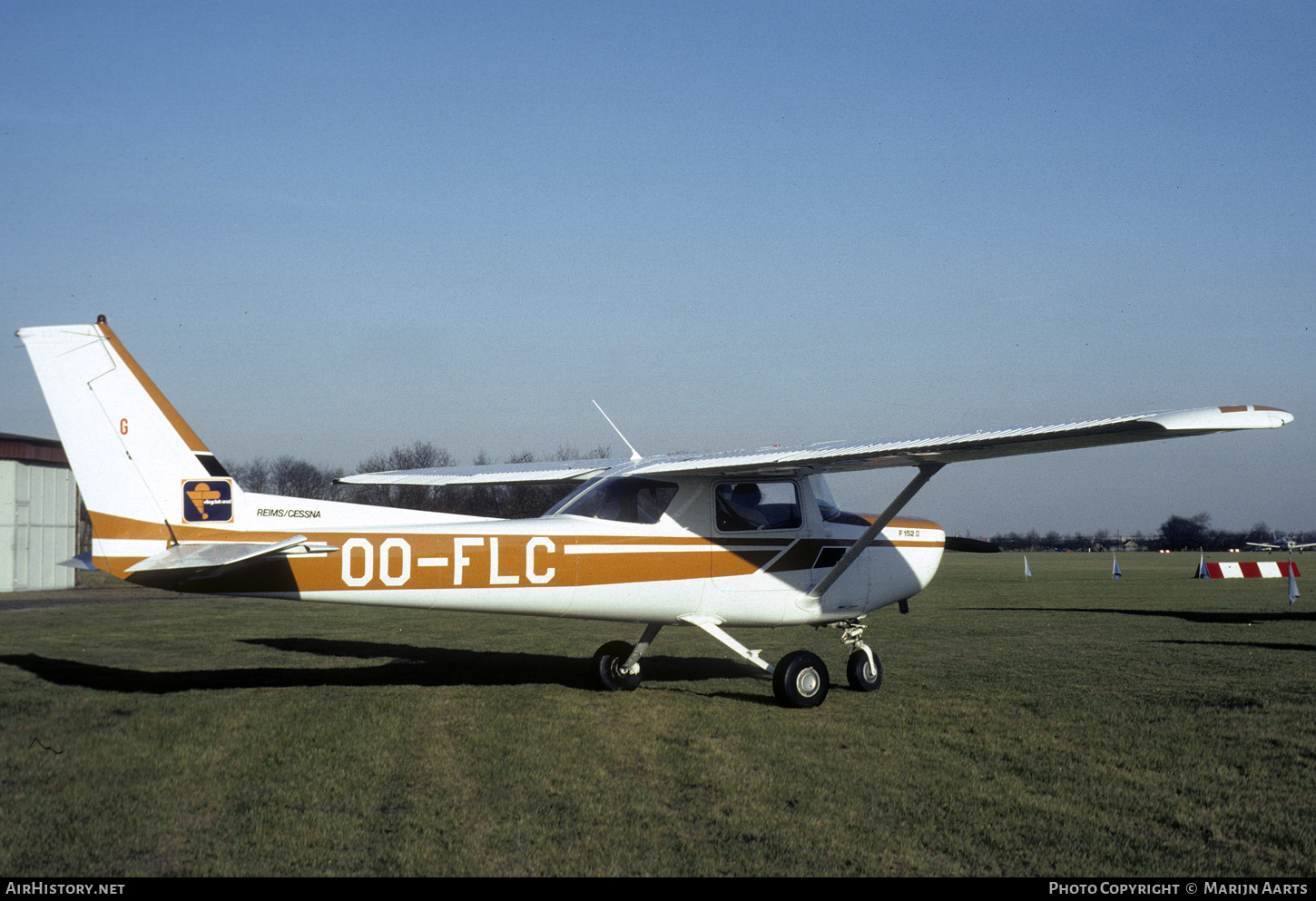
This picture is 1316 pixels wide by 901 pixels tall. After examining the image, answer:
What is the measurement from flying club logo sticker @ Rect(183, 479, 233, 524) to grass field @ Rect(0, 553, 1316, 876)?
61.6 inches

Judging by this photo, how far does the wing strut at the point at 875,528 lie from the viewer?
8734 millimetres

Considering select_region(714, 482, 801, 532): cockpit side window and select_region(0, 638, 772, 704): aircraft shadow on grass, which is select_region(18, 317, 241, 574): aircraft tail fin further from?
select_region(714, 482, 801, 532): cockpit side window

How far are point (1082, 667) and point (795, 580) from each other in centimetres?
377

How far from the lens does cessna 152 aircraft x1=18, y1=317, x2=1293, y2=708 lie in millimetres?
7133

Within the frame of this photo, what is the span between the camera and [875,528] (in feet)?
30.1

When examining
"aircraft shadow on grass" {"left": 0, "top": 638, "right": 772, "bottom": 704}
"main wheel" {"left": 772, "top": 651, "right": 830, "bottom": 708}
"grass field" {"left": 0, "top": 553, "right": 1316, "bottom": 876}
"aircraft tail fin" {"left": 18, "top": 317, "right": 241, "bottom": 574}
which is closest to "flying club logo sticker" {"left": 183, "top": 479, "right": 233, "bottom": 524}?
"aircraft tail fin" {"left": 18, "top": 317, "right": 241, "bottom": 574}

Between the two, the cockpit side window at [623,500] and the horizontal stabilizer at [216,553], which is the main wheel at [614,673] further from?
the horizontal stabilizer at [216,553]

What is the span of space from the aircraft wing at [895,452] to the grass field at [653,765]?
2.12 m

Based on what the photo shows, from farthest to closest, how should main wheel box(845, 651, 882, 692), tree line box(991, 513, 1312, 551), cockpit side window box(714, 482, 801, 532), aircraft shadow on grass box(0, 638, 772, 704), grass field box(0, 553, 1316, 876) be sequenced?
tree line box(991, 513, 1312, 551), aircraft shadow on grass box(0, 638, 772, 704), main wheel box(845, 651, 882, 692), cockpit side window box(714, 482, 801, 532), grass field box(0, 553, 1316, 876)

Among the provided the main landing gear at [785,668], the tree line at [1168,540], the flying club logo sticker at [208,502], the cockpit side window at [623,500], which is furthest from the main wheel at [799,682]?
the tree line at [1168,540]

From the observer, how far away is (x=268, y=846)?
14.7 feet

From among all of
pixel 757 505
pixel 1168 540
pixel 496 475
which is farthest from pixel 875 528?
pixel 1168 540
